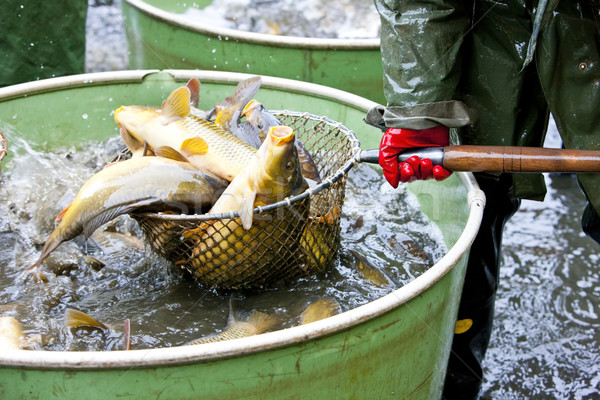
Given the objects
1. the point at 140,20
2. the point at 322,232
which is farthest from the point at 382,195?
the point at 140,20

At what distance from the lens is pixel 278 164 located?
215 centimetres

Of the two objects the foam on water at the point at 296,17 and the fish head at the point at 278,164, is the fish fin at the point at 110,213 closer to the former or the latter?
the fish head at the point at 278,164

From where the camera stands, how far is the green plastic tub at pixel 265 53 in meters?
3.63

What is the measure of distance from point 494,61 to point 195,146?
1.09 metres

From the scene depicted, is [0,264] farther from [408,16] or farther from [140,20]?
[140,20]

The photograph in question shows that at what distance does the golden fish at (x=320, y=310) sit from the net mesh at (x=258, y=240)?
174 millimetres

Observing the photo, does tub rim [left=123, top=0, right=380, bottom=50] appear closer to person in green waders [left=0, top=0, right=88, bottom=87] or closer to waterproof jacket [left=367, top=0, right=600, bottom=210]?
person in green waders [left=0, top=0, right=88, bottom=87]

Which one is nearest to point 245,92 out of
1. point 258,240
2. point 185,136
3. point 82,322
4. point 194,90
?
point 194,90

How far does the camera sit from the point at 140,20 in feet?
13.1

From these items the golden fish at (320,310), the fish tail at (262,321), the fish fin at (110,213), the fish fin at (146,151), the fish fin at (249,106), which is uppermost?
the fish fin at (249,106)

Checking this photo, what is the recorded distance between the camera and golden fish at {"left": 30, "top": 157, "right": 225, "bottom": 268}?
220 centimetres

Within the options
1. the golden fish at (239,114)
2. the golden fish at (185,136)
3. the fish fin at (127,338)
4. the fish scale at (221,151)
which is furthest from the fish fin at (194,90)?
the fish fin at (127,338)

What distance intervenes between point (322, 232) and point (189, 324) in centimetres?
54

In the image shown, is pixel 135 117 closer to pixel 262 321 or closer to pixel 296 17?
pixel 262 321
